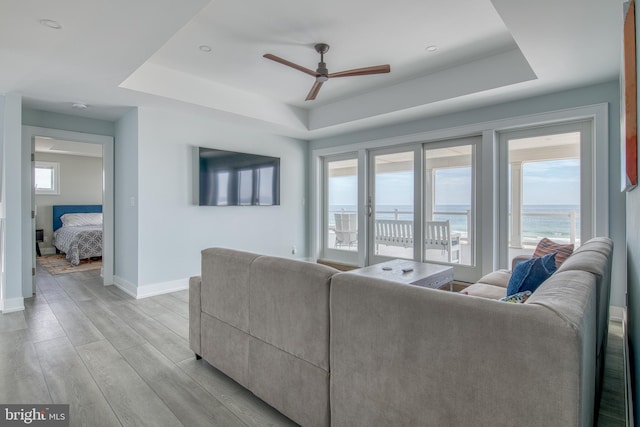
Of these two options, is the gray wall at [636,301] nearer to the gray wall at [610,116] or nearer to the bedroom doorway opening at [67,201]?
the gray wall at [610,116]

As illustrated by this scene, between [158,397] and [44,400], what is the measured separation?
622 millimetres

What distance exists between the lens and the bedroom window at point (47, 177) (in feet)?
24.0

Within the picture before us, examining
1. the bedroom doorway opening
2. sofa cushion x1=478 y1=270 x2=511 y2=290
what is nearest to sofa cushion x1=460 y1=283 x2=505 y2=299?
sofa cushion x1=478 y1=270 x2=511 y2=290

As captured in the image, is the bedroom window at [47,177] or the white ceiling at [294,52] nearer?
the white ceiling at [294,52]

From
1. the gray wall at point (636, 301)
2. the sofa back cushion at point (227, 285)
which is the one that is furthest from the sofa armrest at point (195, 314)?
the gray wall at point (636, 301)

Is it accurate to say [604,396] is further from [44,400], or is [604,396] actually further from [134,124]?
[134,124]

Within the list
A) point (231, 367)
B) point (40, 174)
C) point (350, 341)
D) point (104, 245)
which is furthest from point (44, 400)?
point (40, 174)

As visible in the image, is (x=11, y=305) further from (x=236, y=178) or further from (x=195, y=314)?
(x=236, y=178)

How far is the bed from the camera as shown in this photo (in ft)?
19.0

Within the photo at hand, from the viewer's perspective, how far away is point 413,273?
294 centimetres

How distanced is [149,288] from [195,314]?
2122 mm

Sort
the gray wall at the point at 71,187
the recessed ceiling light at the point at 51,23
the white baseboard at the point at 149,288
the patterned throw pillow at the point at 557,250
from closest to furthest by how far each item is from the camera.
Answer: the recessed ceiling light at the point at 51,23, the patterned throw pillow at the point at 557,250, the white baseboard at the point at 149,288, the gray wall at the point at 71,187

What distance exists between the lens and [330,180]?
19.3ft

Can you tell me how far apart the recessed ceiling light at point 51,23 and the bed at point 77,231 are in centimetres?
469
